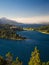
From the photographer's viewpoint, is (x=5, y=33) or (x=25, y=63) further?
(x=5, y=33)

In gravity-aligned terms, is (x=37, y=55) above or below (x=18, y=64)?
above

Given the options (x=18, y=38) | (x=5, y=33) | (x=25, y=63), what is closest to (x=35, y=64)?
(x=25, y=63)

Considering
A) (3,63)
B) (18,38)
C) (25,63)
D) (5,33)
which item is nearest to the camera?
(3,63)

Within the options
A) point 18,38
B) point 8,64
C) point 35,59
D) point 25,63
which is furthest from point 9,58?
point 18,38

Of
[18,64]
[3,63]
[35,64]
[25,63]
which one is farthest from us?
[25,63]

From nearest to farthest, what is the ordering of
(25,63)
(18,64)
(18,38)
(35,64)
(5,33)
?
(35,64), (18,64), (25,63), (18,38), (5,33)

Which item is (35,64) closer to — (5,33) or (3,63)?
(3,63)

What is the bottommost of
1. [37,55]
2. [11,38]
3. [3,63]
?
[11,38]

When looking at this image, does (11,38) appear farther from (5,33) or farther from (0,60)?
(0,60)

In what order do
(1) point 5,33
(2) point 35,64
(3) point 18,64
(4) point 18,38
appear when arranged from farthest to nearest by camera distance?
(1) point 5,33 → (4) point 18,38 → (3) point 18,64 → (2) point 35,64
